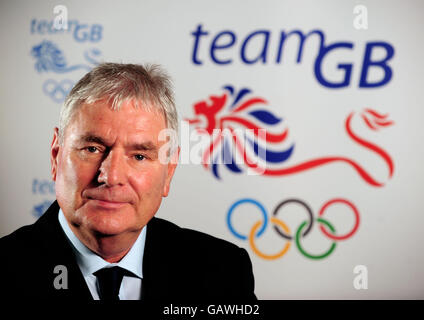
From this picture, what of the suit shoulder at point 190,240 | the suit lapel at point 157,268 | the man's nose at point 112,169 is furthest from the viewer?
the suit shoulder at point 190,240

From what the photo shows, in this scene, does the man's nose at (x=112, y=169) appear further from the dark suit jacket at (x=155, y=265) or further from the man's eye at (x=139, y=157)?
the dark suit jacket at (x=155, y=265)

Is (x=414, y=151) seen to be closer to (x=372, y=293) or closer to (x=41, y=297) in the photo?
(x=372, y=293)

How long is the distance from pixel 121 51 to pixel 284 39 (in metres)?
0.86

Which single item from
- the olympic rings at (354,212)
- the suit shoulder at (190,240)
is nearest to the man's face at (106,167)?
the suit shoulder at (190,240)

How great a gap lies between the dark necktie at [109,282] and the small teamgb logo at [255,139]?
45.6 inches

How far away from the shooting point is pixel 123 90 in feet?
3.19

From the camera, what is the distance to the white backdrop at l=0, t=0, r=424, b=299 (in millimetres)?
2086

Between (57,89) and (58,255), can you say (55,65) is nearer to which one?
(57,89)

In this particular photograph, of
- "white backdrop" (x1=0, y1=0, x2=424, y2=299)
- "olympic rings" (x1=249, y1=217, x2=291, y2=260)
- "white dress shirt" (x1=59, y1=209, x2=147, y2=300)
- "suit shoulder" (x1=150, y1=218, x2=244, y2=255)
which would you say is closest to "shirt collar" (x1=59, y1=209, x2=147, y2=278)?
"white dress shirt" (x1=59, y1=209, x2=147, y2=300)

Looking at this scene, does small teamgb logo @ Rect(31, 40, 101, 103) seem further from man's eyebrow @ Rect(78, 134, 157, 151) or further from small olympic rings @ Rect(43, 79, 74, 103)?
man's eyebrow @ Rect(78, 134, 157, 151)

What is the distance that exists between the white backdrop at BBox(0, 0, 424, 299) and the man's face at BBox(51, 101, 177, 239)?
3.70 feet

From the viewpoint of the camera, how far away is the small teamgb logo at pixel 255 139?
7.02ft

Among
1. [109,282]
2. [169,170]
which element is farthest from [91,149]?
[109,282]

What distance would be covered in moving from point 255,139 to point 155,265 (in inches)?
47.6
